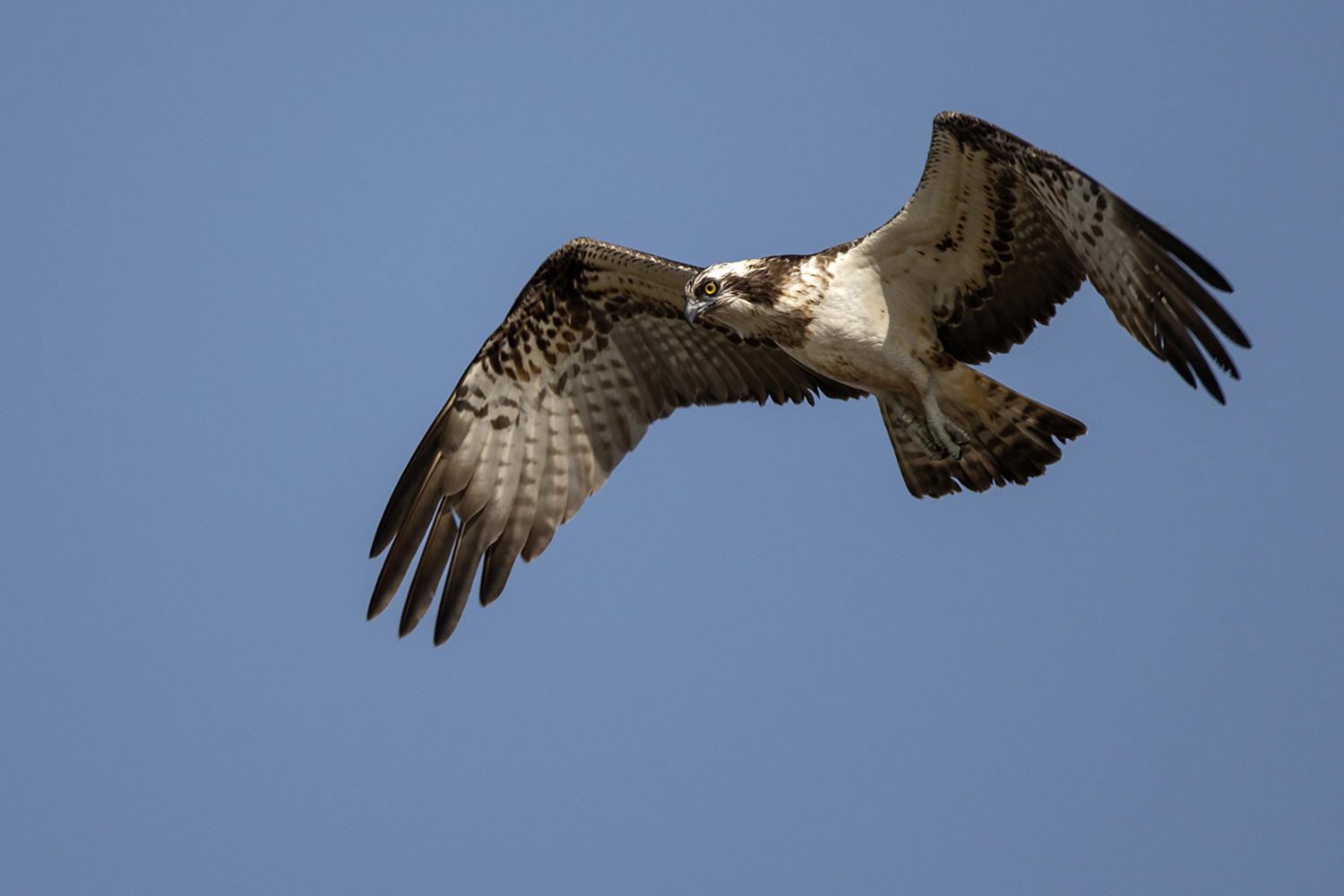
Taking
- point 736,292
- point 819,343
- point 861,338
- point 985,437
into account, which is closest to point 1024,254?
point 861,338

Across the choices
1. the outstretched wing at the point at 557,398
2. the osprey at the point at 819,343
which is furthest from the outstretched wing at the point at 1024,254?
the outstretched wing at the point at 557,398

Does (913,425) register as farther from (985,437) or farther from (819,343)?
(819,343)

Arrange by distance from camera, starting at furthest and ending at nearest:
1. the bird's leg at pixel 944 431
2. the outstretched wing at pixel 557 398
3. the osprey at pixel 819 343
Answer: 1. the outstretched wing at pixel 557 398
2. the bird's leg at pixel 944 431
3. the osprey at pixel 819 343

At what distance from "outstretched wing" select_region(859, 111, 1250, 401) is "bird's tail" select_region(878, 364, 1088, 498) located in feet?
0.71

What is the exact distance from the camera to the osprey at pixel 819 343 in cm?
741

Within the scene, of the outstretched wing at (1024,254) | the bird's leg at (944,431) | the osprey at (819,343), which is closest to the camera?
the outstretched wing at (1024,254)

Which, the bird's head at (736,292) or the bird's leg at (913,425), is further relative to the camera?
the bird's leg at (913,425)

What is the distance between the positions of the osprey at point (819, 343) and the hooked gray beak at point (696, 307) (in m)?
0.01

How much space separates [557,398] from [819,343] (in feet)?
6.95

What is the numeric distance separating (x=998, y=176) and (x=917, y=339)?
46.2 inches

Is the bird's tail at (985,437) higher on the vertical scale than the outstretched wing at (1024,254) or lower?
lower

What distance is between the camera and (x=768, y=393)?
941 cm

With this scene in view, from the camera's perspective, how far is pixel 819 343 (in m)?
8.26

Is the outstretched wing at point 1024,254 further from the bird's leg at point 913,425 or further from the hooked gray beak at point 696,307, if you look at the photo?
the hooked gray beak at point 696,307
